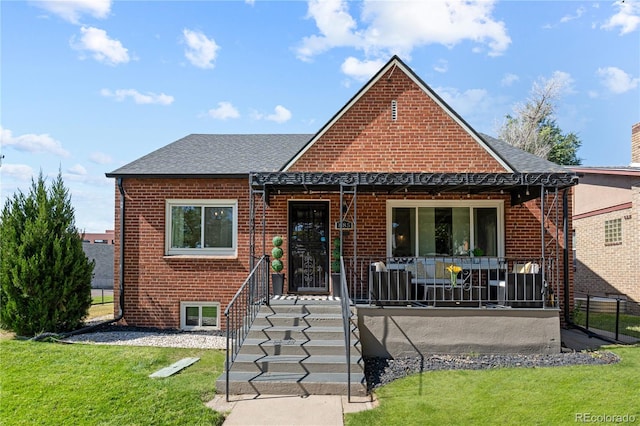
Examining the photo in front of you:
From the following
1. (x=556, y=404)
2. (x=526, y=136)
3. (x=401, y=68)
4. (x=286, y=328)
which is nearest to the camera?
(x=556, y=404)

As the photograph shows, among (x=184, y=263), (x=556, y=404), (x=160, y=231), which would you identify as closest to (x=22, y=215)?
(x=160, y=231)

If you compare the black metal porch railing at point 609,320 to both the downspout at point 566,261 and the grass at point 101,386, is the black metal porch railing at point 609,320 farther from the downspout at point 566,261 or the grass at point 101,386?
the grass at point 101,386

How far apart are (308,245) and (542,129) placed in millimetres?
28461

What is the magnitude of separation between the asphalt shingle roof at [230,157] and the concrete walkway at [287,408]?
542 cm

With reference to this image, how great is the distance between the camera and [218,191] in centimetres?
1036

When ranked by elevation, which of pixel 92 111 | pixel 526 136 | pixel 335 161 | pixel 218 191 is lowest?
pixel 218 191

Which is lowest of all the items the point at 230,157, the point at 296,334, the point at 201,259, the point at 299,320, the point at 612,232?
the point at 296,334

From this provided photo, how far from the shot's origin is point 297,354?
22.6ft

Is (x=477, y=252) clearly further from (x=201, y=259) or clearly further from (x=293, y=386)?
(x=201, y=259)

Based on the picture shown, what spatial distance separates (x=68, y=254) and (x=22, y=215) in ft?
4.52

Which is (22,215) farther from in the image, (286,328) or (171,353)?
(286,328)

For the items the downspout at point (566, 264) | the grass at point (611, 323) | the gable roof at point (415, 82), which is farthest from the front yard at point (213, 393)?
the gable roof at point (415, 82)

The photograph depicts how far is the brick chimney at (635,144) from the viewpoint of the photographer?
15367 millimetres

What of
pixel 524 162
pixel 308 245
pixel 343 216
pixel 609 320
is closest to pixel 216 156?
pixel 308 245
